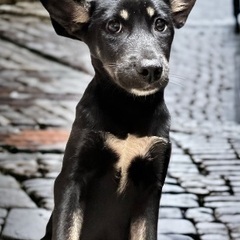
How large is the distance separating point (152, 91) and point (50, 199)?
2.22 m

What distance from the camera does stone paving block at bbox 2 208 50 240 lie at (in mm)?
5035

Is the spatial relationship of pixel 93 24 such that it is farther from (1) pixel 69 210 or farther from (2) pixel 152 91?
(1) pixel 69 210

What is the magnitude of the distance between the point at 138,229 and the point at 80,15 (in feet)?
3.41

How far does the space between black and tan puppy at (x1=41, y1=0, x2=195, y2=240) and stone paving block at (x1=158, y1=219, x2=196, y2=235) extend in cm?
131

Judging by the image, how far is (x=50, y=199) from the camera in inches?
223

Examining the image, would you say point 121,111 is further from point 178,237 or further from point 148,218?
point 178,237

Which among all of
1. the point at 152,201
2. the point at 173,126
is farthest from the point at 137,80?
the point at 173,126

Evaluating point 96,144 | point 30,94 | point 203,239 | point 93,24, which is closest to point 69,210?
point 96,144

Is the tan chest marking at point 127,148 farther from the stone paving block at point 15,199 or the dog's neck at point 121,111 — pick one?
the stone paving block at point 15,199

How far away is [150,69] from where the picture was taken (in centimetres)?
353

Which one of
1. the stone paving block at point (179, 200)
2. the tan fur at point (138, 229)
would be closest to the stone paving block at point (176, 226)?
the stone paving block at point (179, 200)

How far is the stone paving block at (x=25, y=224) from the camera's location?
16.5 feet

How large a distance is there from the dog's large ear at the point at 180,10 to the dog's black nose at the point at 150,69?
53 cm

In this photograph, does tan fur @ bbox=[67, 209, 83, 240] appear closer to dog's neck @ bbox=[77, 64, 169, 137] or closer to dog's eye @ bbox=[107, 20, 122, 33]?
dog's neck @ bbox=[77, 64, 169, 137]
